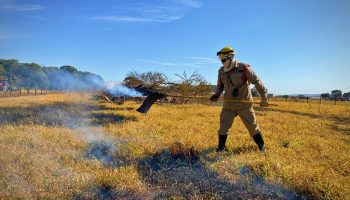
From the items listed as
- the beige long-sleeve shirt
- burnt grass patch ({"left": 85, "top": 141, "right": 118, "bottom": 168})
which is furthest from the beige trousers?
burnt grass patch ({"left": 85, "top": 141, "right": 118, "bottom": 168})

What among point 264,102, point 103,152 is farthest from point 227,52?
point 103,152

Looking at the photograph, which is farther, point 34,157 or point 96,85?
point 96,85

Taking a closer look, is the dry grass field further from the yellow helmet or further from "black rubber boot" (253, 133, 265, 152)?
the yellow helmet

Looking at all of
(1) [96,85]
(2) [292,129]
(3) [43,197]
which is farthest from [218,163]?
(1) [96,85]

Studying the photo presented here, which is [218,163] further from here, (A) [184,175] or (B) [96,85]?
(B) [96,85]

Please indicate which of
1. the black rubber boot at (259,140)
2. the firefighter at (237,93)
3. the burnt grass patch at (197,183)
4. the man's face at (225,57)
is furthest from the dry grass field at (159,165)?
the man's face at (225,57)

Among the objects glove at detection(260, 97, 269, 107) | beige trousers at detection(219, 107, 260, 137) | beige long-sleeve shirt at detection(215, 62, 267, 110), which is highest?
beige long-sleeve shirt at detection(215, 62, 267, 110)

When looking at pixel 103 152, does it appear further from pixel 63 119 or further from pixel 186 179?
pixel 63 119

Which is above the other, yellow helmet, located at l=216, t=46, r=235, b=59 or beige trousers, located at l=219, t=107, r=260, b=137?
yellow helmet, located at l=216, t=46, r=235, b=59

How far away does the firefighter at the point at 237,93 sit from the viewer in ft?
21.0

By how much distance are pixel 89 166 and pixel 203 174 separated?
6.47 feet

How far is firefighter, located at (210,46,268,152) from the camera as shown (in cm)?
639

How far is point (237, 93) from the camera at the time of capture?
21.2 feet

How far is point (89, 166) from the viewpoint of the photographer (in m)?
5.29
